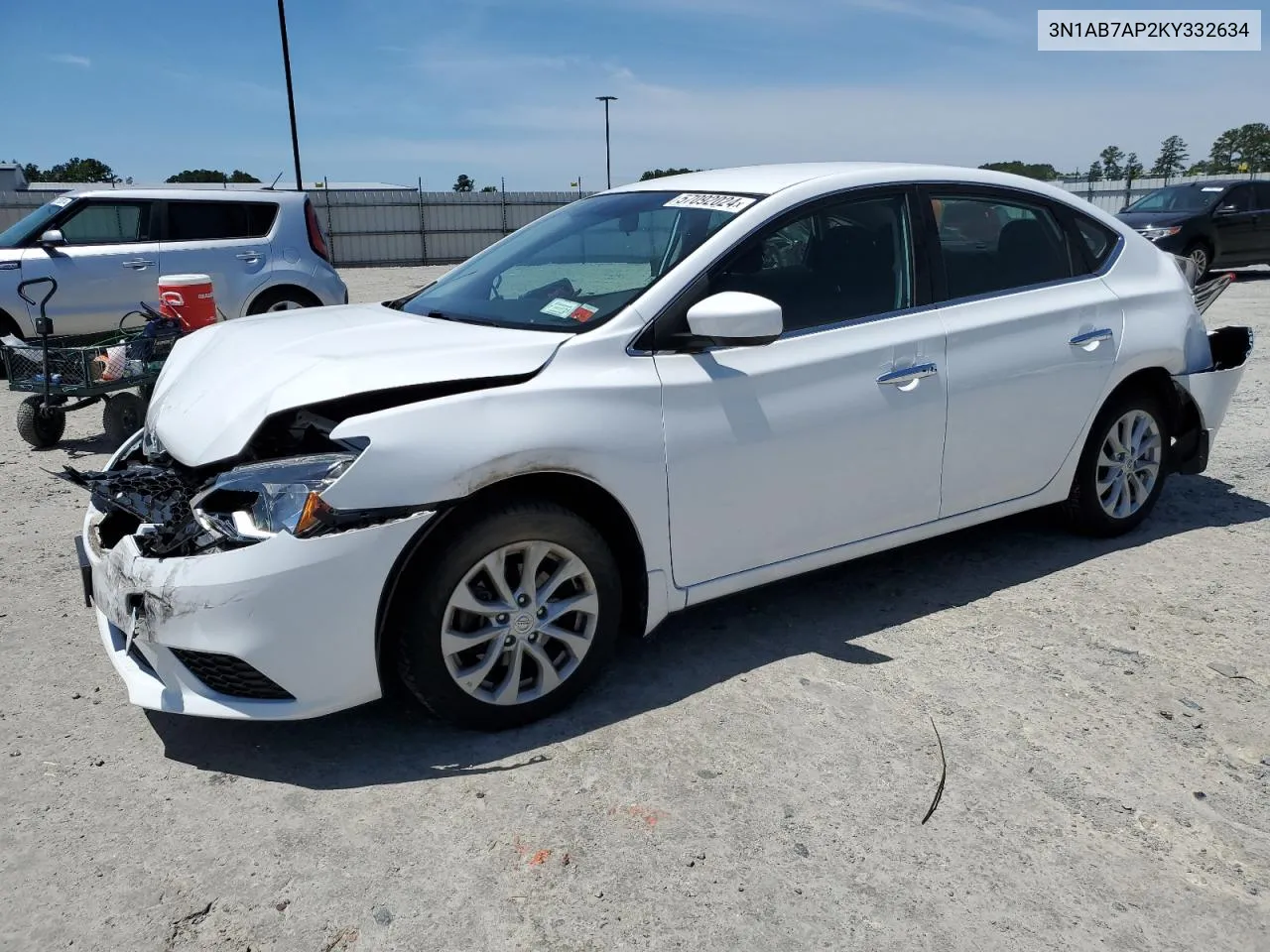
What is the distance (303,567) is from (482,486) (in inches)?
20.8

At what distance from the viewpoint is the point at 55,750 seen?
3014mm

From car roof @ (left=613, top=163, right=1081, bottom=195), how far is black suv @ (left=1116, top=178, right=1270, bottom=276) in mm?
13555

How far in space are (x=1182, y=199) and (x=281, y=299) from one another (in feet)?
46.6

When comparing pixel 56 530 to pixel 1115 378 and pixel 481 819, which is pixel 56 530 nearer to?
pixel 481 819

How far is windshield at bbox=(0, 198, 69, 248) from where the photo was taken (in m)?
9.68

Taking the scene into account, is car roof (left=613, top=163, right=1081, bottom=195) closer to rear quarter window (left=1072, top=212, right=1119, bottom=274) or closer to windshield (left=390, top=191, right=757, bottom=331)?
windshield (left=390, top=191, right=757, bottom=331)

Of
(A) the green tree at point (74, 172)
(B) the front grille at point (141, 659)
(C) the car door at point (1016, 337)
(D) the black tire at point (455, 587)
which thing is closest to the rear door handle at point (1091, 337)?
(C) the car door at point (1016, 337)

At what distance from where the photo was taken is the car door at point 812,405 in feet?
10.6

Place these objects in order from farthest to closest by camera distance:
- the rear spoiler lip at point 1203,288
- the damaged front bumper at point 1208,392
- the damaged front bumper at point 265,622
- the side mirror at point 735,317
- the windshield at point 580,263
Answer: the rear spoiler lip at point 1203,288 < the damaged front bumper at point 1208,392 < the windshield at point 580,263 < the side mirror at point 735,317 < the damaged front bumper at point 265,622

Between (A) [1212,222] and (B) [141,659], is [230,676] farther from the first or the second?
(A) [1212,222]

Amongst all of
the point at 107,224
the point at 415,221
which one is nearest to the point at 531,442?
the point at 107,224

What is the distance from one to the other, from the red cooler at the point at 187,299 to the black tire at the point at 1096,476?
19.9 ft

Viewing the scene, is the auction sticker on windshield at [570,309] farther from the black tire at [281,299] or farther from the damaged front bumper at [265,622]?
the black tire at [281,299]

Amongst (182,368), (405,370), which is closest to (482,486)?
(405,370)
